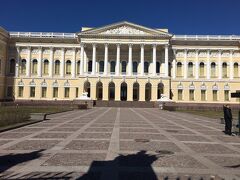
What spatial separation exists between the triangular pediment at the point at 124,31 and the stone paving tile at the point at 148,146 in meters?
55.4

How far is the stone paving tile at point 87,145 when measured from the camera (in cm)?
1031

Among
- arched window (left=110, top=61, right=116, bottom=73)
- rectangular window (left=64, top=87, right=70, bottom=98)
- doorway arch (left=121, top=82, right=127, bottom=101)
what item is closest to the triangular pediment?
arched window (left=110, top=61, right=116, bottom=73)

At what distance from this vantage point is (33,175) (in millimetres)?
6875

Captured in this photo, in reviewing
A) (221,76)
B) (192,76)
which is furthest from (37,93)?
(221,76)

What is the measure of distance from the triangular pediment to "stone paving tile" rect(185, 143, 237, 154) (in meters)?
55.6

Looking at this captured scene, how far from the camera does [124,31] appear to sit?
65750 mm

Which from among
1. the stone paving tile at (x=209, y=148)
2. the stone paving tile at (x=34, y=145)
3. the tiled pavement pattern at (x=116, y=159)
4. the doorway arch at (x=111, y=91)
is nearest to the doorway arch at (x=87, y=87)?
the doorway arch at (x=111, y=91)

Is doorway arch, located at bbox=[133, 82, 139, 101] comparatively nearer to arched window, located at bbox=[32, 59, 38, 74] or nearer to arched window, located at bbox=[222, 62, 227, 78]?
arched window, located at bbox=[222, 62, 227, 78]

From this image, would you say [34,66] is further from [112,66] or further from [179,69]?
[179,69]

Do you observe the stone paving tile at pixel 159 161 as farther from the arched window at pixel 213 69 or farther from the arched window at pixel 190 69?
the arched window at pixel 213 69

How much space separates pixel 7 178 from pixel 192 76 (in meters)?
66.6

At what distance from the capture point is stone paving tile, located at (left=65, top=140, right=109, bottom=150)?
1031cm

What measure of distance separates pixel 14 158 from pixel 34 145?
2236mm

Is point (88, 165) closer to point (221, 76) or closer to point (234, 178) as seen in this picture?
point (234, 178)
